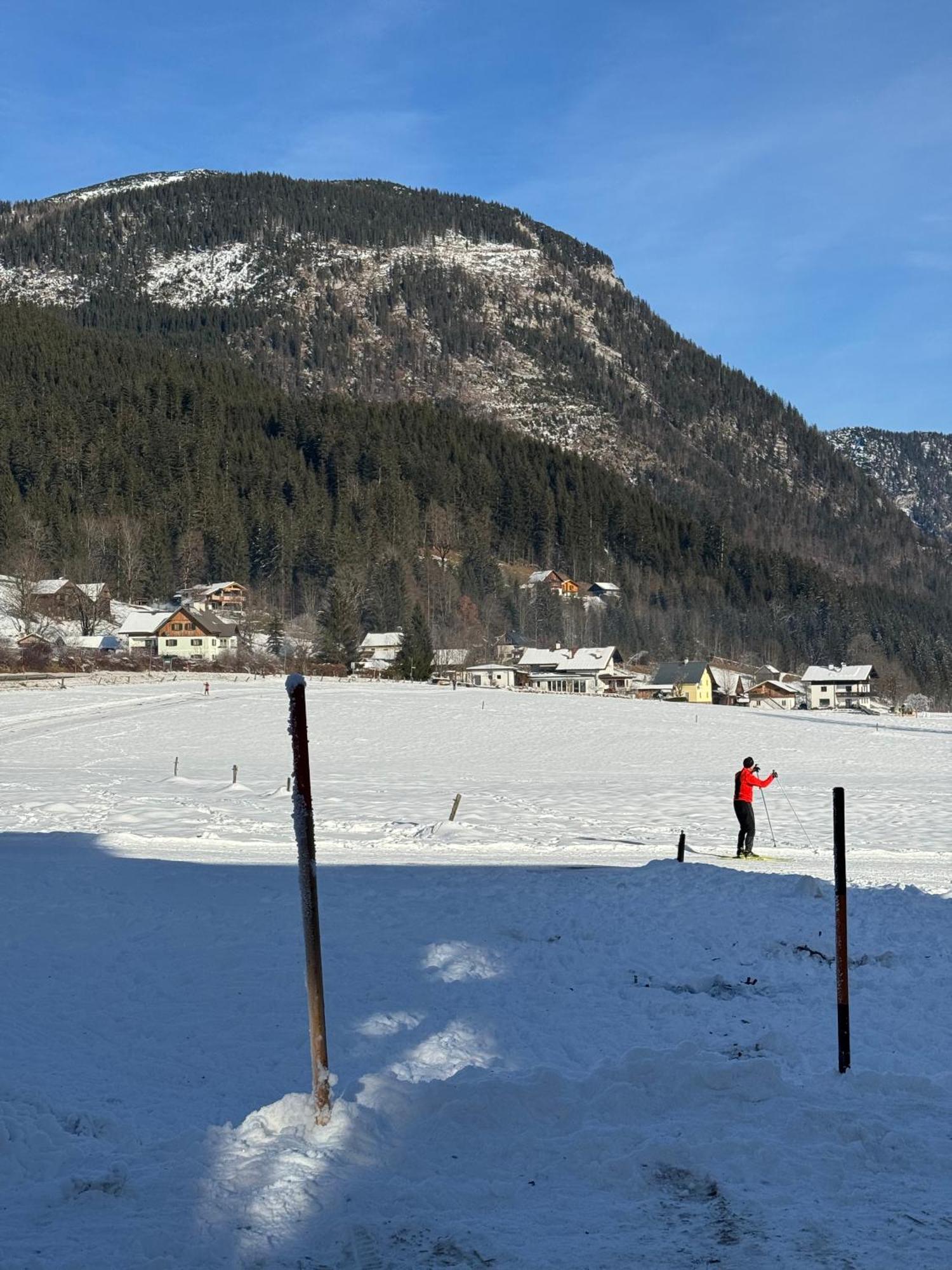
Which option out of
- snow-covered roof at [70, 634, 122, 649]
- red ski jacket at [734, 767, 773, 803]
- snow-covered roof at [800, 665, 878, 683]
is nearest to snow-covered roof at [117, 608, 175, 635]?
snow-covered roof at [70, 634, 122, 649]

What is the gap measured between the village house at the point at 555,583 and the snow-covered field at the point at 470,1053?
137 meters

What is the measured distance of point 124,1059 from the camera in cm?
848

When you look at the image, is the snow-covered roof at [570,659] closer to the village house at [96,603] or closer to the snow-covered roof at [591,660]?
the snow-covered roof at [591,660]

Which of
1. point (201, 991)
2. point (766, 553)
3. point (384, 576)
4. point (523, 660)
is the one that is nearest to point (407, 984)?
point (201, 991)

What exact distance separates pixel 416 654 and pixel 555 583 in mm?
74162

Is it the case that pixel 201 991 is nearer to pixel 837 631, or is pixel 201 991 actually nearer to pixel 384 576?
pixel 384 576

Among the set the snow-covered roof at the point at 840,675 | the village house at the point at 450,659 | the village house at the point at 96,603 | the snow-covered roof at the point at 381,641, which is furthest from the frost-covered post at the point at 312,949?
the snow-covered roof at the point at 840,675

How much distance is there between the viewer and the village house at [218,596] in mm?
126312

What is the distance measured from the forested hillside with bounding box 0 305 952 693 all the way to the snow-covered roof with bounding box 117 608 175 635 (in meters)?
17.1

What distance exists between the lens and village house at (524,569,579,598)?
160 meters

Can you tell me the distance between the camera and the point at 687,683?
368 ft

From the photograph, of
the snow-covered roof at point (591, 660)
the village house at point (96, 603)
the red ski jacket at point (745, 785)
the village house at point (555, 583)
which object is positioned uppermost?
the village house at point (555, 583)

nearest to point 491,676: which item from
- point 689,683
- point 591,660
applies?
point 591,660

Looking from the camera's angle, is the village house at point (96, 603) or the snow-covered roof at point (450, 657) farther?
the snow-covered roof at point (450, 657)
